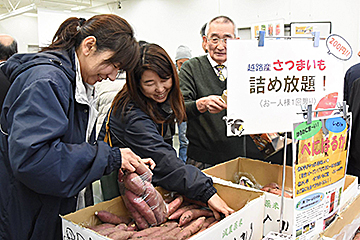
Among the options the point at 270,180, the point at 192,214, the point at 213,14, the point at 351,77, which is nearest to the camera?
the point at 192,214

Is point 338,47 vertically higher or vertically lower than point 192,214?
higher

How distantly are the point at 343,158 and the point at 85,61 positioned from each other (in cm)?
102

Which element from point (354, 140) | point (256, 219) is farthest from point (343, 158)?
→ point (354, 140)

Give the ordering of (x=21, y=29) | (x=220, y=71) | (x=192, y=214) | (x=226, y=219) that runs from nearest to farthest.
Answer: (x=226, y=219) → (x=192, y=214) → (x=220, y=71) → (x=21, y=29)

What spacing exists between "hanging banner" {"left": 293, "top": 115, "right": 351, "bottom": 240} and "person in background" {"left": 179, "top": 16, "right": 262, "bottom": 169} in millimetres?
852

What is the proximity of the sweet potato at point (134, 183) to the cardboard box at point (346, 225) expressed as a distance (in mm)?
672

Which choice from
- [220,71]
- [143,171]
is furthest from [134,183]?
[220,71]

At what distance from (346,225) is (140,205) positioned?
2.85 ft

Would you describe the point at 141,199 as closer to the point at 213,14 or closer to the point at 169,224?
the point at 169,224

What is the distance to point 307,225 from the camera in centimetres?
105

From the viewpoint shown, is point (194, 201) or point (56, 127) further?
point (194, 201)

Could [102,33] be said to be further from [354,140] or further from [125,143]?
[354,140]

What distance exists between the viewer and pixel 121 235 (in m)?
1.02

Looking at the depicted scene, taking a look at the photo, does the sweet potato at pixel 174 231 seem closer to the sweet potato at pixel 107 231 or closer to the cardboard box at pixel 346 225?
the sweet potato at pixel 107 231
